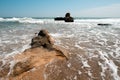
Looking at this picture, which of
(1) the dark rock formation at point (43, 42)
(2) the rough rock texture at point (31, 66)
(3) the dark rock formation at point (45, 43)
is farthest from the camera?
(1) the dark rock formation at point (43, 42)

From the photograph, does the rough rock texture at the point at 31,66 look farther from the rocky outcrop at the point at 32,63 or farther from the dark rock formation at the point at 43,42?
the dark rock formation at the point at 43,42

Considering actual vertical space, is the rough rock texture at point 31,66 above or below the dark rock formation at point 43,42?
below

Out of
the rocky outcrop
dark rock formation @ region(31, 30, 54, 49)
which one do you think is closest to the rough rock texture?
the rocky outcrop

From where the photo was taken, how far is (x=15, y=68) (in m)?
6.11

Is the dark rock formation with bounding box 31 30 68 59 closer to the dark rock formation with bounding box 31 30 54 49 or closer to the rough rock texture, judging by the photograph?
the dark rock formation with bounding box 31 30 54 49

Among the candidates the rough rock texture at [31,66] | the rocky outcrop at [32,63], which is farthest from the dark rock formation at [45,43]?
the rough rock texture at [31,66]

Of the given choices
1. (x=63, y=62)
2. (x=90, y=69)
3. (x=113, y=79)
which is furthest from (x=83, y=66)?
(x=113, y=79)

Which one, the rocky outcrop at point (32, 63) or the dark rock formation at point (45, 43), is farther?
the dark rock formation at point (45, 43)

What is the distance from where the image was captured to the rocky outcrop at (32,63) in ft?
18.7

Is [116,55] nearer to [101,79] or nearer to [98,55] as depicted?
[98,55]

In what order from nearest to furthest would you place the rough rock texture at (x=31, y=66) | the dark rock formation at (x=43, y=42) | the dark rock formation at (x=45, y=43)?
the rough rock texture at (x=31, y=66) → the dark rock formation at (x=45, y=43) → the dark rock formation at (x=43, y=42)

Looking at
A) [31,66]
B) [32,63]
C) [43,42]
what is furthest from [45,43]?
[31,66]

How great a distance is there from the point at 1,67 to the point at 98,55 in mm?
5196

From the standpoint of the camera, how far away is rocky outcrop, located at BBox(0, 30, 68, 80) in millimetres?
5695
